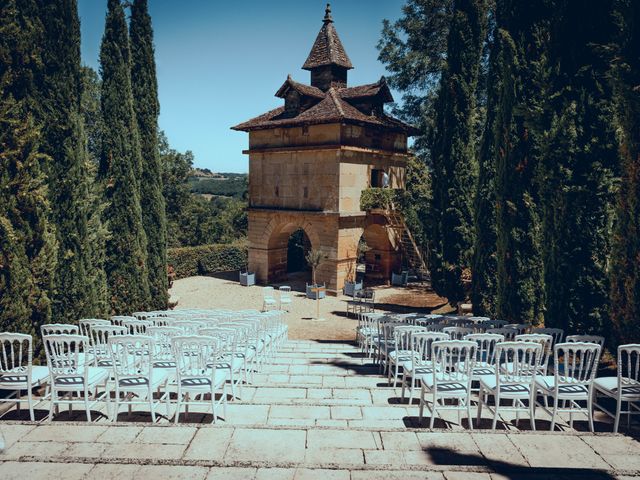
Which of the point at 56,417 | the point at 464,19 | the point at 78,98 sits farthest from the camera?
the point at 464,19

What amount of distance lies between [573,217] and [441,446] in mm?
6394

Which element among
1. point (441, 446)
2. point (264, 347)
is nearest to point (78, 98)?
point (264, 347)

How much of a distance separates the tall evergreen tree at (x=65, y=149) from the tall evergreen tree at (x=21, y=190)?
55cm

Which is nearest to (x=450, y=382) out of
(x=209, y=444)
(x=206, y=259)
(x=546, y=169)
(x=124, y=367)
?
(x=209, y=444)

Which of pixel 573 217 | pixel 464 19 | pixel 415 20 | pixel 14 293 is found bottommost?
pixel 14 293

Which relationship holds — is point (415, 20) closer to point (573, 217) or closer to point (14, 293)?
point (573, 217)

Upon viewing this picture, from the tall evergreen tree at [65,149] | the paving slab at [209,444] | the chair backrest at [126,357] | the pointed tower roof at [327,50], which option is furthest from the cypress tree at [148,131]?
the paving slab at [209,444]

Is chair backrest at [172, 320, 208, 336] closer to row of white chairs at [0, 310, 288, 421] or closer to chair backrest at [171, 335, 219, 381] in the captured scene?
row of white chairs at [0, 310, 288, 421]

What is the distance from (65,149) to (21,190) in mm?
1790

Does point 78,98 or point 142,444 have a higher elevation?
point 78,98

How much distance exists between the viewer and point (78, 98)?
405 inches

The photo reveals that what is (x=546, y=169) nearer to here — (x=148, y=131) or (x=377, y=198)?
(x=148, y=131)

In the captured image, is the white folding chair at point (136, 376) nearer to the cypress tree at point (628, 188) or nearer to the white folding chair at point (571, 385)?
the white folding chair at point (571, 385)

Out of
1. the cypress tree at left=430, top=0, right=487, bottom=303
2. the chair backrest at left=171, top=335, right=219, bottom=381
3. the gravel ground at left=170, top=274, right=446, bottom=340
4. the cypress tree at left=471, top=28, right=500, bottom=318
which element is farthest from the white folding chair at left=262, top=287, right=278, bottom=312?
the chair backrest at left=171, top=335, right=219, bottom=381
